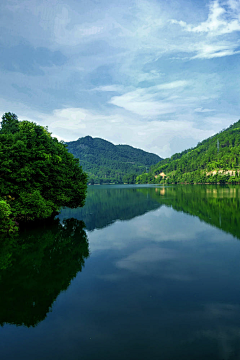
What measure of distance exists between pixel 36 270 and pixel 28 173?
51.9 ft

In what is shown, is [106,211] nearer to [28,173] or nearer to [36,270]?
[28,173]

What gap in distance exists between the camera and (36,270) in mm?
18469

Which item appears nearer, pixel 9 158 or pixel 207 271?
pixel 207 271

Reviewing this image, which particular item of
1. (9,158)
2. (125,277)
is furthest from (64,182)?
(125,277)

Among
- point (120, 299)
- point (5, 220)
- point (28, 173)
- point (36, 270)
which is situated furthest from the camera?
point (28, 173)

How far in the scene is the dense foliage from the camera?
30.0 m

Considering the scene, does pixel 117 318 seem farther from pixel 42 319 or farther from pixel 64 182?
pixel 64 182

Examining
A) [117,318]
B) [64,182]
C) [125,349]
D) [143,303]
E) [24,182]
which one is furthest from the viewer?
[64,182]

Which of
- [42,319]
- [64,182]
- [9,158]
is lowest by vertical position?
[42,319]

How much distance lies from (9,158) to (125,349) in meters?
25.8

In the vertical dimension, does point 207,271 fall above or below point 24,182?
below

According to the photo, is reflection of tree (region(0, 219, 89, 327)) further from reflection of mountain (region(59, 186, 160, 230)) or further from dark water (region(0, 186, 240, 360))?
reflection of mountain (region(59, 186, 160, 230))

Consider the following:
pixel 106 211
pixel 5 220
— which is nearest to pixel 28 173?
pixel 5 220

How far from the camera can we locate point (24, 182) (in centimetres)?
3206
